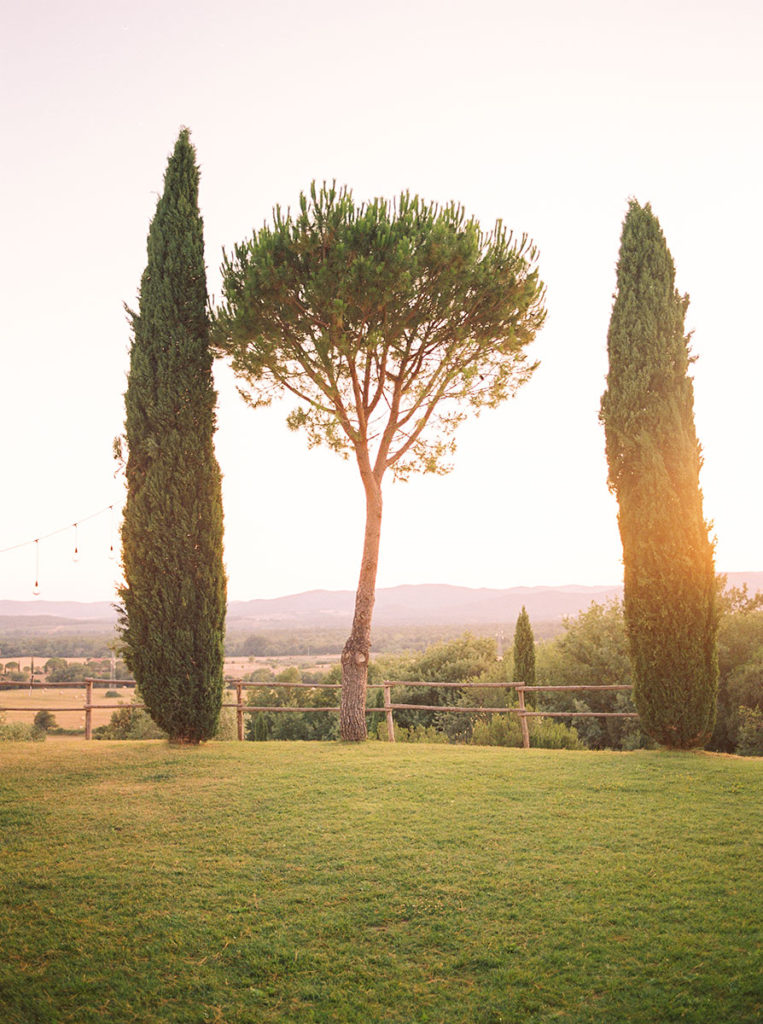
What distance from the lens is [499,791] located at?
6414mm

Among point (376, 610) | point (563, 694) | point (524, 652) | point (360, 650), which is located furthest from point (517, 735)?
point (376, 610)

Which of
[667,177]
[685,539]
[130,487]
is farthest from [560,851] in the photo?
[667,177]

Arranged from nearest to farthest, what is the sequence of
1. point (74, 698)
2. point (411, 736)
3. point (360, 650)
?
point (360, 650) < point (411, 736) < point (74, 698)

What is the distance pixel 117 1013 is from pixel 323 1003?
928mm

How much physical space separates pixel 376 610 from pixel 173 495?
8392 cm

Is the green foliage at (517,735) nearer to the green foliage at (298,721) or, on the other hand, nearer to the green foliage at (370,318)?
the green foliage at (370,318)

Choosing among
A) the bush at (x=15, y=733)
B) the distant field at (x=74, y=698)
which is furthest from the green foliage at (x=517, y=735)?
the bush at (x=15, y=733)

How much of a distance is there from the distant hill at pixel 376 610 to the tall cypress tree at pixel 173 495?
59237mm

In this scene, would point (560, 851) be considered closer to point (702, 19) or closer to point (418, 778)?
point (418, 778)

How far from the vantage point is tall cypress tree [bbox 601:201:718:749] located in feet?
26.7

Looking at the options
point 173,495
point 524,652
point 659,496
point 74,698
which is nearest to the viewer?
point 659,496

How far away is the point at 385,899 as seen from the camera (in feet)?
12.7

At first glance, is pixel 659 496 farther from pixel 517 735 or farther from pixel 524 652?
pixel 524 652

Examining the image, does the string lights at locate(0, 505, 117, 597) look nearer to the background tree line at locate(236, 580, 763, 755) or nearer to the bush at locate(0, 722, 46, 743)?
the background tree line at locate(236, 580, 763, 755)
